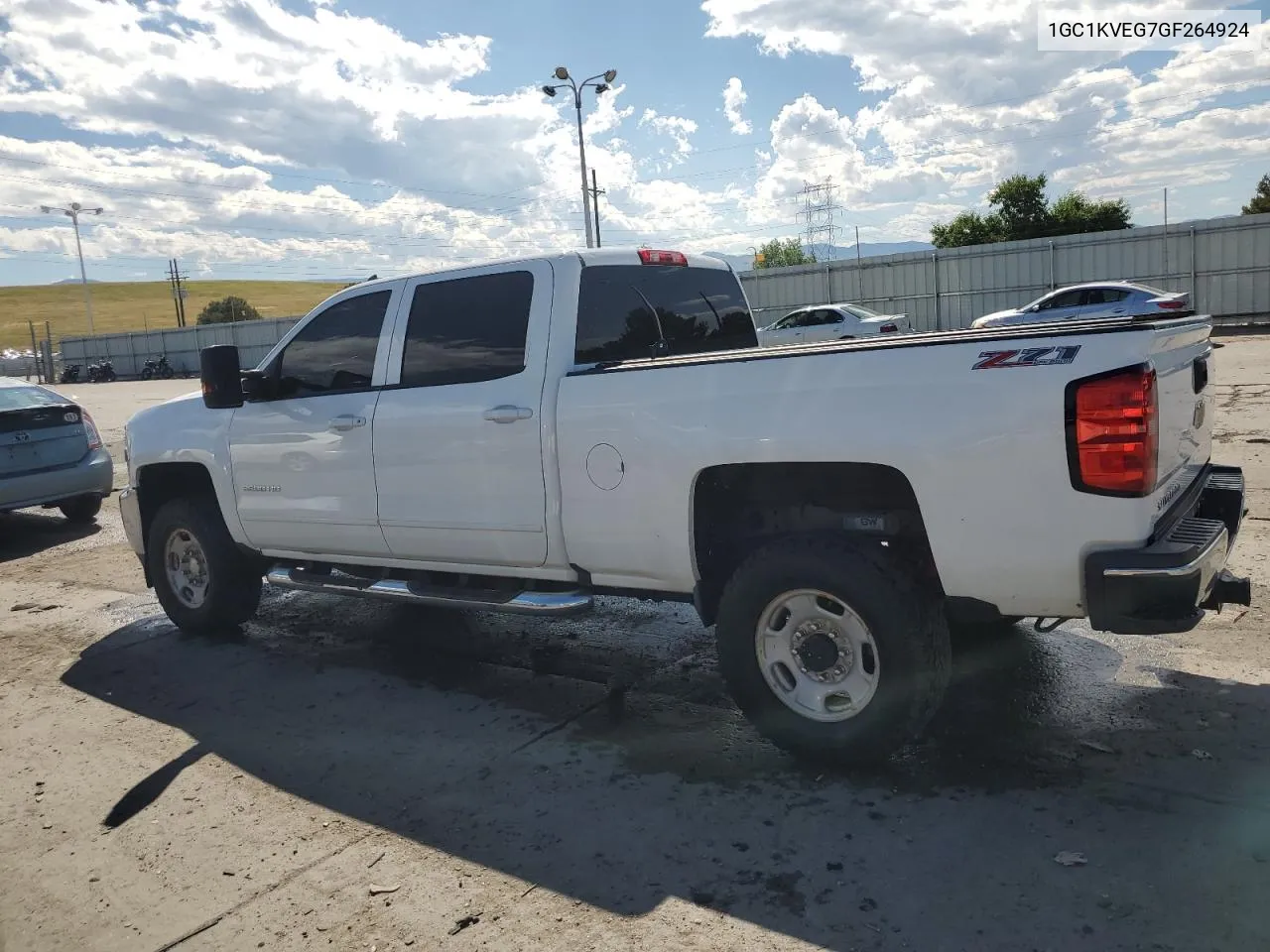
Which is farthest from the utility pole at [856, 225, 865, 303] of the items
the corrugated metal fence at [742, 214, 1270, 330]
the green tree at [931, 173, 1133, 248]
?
the green tree at [931, 173, 1133, 248]

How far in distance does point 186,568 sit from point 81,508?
5.36m

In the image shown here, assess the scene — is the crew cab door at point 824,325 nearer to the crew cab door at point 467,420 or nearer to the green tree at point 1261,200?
the crew cab door at point 467,420

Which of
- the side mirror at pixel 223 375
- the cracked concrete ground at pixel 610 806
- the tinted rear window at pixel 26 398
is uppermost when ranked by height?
the side mirror at pixel 223 375

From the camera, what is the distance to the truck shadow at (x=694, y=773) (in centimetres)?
311

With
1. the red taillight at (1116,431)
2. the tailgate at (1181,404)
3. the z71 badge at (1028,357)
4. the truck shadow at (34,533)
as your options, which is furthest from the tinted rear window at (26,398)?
the tailgate at (1181,404)

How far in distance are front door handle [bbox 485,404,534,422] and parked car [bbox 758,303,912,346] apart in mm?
20107

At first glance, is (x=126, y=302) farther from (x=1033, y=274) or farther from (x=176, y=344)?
(x=1033, y=274)

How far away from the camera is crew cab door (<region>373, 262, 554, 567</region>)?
4492 millimetres

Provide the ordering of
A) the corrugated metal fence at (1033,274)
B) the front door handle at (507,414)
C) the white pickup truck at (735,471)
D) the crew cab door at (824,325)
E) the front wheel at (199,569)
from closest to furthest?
1. the white pickup truck at (735,471)
2. the front door handle at (507,414)
3. the front wheel at (199,569)
4. the crew cab door at (824,325)
5. the corrugated metal fence at (1033,274)

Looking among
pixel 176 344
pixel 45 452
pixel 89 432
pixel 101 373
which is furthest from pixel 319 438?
pixel 176 344

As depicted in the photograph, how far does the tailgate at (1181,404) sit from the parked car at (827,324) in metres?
20.0

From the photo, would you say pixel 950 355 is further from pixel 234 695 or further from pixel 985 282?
pixel 985 282

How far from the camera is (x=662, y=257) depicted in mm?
5152

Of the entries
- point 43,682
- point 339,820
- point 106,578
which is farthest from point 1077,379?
point 106,578
